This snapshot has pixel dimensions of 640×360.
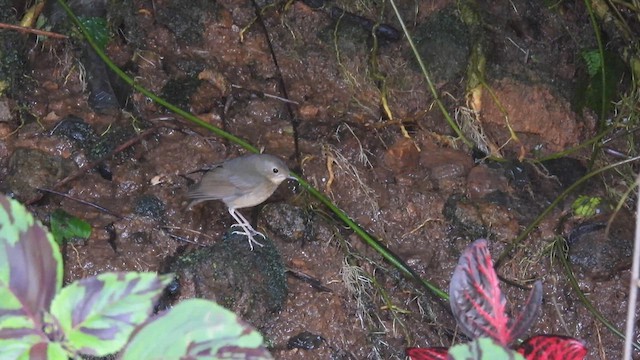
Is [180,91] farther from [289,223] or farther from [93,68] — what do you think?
[289,223]

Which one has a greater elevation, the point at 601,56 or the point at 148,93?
the point at 601,56

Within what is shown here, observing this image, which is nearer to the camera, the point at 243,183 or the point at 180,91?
the point at 243,183

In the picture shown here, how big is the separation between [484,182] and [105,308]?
131 inches

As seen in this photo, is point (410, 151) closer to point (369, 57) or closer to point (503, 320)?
point (369, 57)

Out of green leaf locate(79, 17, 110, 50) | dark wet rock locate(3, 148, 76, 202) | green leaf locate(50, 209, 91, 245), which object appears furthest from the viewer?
green leaf locate(79, 17, 110, 50)

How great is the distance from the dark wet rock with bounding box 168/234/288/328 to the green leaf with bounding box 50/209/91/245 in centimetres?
39

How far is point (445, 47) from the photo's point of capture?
4.35 meters

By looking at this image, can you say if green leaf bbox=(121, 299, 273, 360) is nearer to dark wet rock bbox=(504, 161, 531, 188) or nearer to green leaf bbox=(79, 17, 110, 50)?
green leaf bbox=(79, 17, 110, 50)

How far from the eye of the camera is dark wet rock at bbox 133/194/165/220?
3701 millimetres

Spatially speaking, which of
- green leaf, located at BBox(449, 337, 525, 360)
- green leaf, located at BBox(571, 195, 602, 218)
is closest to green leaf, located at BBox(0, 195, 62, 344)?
green leaf, located at BBox(449, 337, 525, 360)

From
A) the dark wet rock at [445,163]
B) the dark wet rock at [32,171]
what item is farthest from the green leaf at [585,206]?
the dark wet rock at [32,171]

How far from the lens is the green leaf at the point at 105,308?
1054mm

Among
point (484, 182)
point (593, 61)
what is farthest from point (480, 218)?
point (593, 61)

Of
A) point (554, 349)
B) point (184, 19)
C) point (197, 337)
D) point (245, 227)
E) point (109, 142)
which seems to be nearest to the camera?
point (197, 337)
